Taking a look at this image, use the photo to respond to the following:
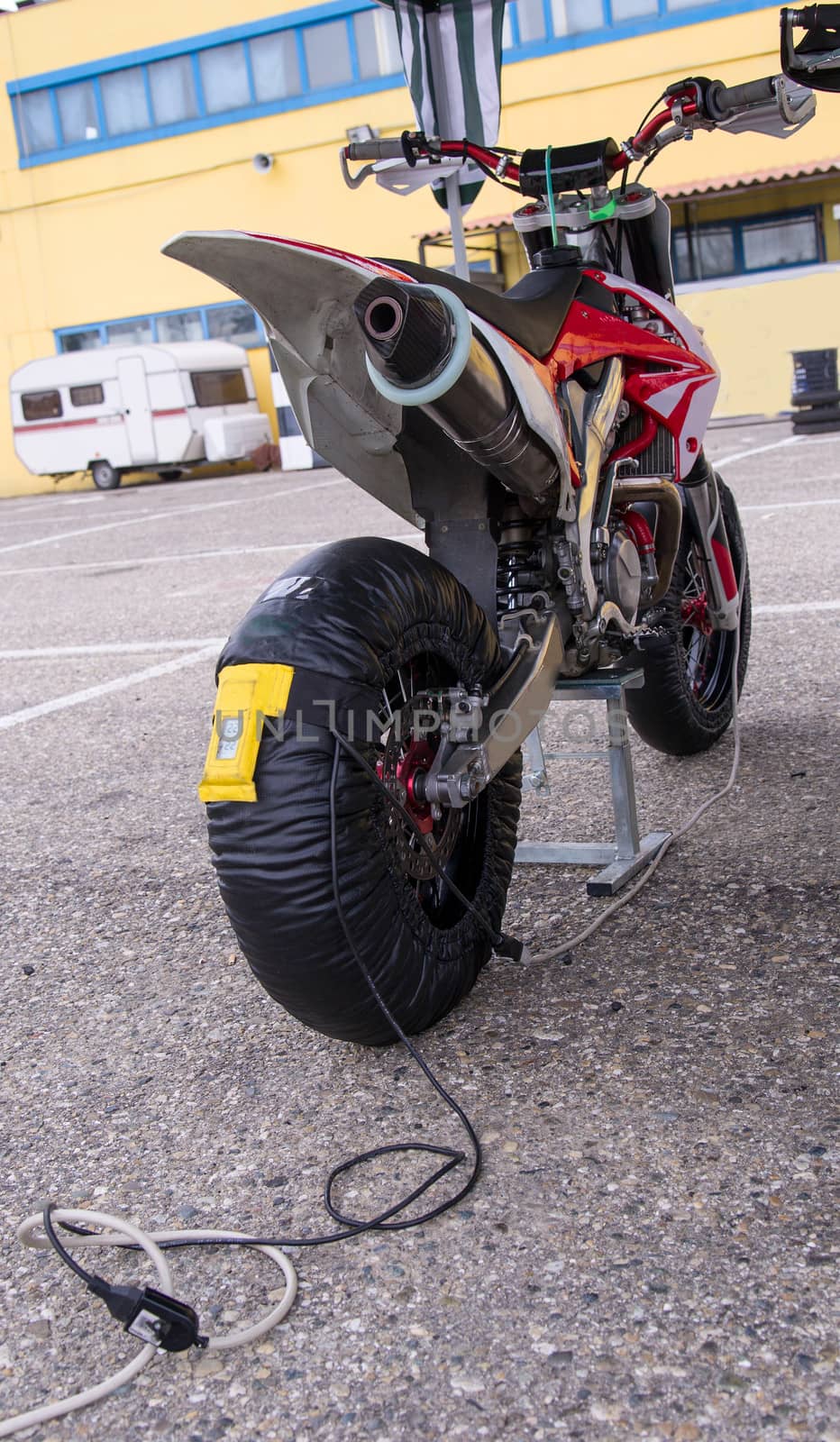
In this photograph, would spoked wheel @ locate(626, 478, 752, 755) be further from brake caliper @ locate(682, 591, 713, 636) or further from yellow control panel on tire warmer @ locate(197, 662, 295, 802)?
yellow control panel on tire warmer @ locate(197, 662, 295, 802)

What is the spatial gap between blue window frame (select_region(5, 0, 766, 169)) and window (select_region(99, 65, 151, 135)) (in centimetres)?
2

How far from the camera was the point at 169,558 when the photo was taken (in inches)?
426

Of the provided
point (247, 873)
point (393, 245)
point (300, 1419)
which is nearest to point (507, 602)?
point (247, 873)

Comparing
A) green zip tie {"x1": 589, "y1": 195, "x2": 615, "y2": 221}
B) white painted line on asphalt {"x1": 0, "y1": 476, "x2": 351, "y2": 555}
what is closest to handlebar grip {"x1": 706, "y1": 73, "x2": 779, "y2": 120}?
green zip tie {"x1": 589, "y1": 195, "x2": 615, "y2": 221}

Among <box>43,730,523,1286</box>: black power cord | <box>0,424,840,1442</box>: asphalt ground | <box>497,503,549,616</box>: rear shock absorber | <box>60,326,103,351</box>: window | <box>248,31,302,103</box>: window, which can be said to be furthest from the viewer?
<box>60,326,103,351</box>: window

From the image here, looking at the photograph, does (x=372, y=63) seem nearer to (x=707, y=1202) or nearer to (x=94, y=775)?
(x=94, y=775)

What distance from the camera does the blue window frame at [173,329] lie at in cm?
2464

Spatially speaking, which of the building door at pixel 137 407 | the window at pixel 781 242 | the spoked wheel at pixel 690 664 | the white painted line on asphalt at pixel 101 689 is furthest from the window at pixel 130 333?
the spoked wheel at pixel 690 664

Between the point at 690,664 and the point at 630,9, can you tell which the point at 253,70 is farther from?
the point at 690,664

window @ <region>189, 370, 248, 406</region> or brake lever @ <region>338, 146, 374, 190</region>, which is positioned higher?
brake lever @ <region>338, 146, 374, 190</region>

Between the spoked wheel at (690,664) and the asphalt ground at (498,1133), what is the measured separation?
0.13 m

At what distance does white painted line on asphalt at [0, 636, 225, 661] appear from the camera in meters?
6.84

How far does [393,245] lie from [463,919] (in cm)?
2184

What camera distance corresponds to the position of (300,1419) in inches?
64.9
